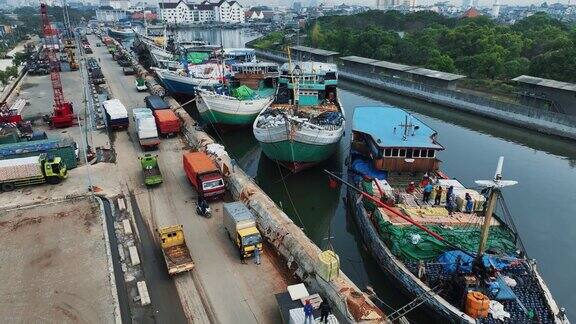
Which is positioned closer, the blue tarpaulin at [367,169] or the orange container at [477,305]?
the orange container at [477,305]

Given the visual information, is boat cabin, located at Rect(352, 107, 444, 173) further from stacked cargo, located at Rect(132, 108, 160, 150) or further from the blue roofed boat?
stacked cargo, located at Rect(132, 108, 160, 150)

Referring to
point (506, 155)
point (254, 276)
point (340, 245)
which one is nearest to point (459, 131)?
point (506, 155)

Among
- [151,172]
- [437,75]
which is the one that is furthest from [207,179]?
[437,75]

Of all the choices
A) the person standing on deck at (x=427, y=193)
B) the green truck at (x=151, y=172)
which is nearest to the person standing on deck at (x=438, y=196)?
the person standing on deck at (x=427, y=193)

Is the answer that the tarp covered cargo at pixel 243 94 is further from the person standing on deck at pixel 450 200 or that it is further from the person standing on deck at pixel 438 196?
the person standing on deck at pixel 450 200

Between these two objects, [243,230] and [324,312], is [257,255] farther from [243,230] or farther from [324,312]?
[324,312]

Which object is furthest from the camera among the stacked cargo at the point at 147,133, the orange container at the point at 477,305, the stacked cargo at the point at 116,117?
the stacked cargo at the point at 116,117
